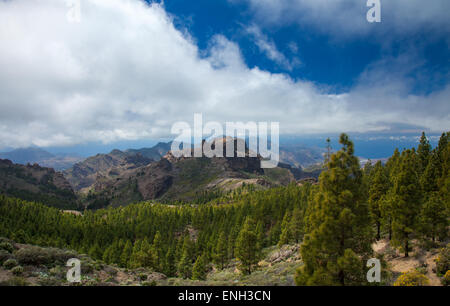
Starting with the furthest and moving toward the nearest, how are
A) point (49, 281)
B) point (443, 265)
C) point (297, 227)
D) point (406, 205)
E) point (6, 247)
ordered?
point (297, 227), point (6, 247), point (406, 205), point (49, 281), point (443, 265)

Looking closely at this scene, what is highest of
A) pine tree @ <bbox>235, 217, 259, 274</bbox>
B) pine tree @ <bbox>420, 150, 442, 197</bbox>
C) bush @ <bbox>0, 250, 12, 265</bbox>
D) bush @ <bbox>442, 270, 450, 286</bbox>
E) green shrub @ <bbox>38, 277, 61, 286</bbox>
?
pine tree @ <bbox>420, 150, 442, 197</bbox>

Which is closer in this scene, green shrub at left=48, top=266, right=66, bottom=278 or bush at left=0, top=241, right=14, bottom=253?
green shrub at left=48, top=266, right=66, bottom=278

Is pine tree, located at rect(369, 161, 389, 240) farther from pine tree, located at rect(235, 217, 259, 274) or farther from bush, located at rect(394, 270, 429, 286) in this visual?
pine tree, located at rect(235, 217, 259, 274)

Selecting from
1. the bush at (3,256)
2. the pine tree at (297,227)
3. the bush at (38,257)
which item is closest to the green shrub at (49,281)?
the bush at (38,257)

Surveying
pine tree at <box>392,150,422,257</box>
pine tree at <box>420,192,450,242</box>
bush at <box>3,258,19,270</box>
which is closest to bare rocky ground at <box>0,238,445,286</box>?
bush at <box>3,258,19,270</box>

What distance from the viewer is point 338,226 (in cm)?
1534

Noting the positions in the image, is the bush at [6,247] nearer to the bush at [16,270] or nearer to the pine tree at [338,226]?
the bush at [16,270]

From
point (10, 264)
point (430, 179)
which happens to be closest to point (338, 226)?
point (10, 264)

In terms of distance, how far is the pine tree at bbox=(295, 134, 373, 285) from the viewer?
15.4 m

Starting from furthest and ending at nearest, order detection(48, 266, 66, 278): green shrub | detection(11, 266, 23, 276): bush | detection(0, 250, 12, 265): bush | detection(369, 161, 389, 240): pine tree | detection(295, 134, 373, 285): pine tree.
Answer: detection(369, 161, 389, 240): pine tree < detection(48, 266, 66, 278): green shrub < detection(0, 250, 12, 265): bush < detection(11, 266, 23, 276): bush < detection(295, 134, 373, 285): pine tree

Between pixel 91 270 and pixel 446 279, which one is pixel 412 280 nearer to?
pixel 446 279
